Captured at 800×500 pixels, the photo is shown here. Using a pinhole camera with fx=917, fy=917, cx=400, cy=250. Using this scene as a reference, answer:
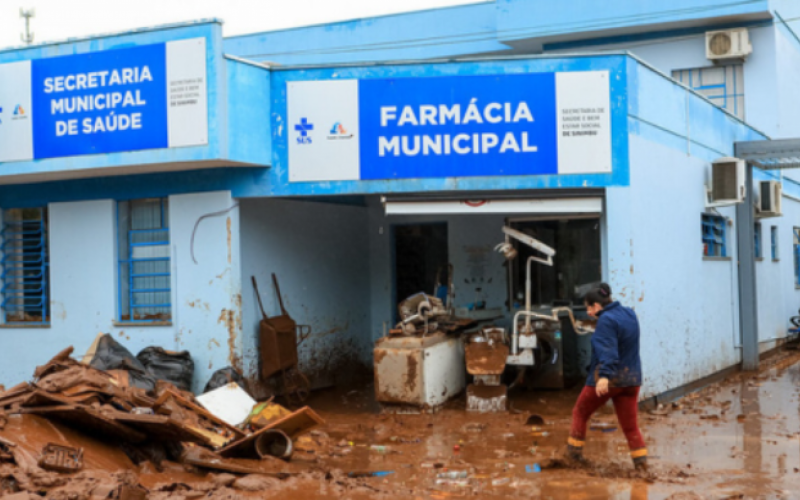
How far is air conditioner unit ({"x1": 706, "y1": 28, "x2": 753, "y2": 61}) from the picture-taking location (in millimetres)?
20516

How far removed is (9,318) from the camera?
15195 millimetres

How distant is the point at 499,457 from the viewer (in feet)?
31.9

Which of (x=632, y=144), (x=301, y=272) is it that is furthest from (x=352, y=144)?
(x=632, y=144)

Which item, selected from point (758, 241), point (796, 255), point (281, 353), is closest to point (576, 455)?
point (281, 353)

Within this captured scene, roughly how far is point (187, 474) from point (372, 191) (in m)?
5.43

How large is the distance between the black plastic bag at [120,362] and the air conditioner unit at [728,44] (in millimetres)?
14568

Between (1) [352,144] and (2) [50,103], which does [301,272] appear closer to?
(1) [352,144]

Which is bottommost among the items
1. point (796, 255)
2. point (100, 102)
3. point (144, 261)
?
point (796, 255)

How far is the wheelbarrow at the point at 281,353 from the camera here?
44.1ft

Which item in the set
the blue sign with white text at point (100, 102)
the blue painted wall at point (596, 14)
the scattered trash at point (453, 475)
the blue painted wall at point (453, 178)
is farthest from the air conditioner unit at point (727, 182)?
the blue sign with white text at point (100, 102)

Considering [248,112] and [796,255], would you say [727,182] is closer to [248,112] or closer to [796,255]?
[248,112]

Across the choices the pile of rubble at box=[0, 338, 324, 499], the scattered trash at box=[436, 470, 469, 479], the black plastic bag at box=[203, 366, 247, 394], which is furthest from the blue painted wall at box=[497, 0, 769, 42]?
the scattered trash at box=[436, 470, 469, 479]

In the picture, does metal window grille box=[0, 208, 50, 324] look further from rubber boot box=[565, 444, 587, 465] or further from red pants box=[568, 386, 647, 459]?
red pants box=[568, 386, 647, 459]

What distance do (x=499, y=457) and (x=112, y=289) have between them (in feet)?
23.2
